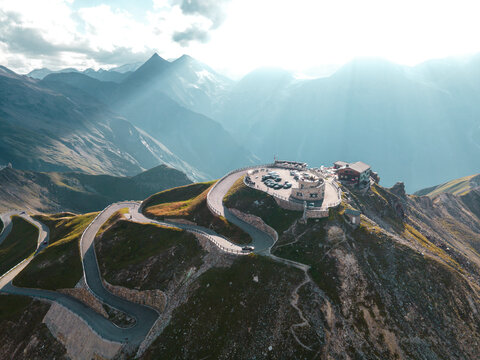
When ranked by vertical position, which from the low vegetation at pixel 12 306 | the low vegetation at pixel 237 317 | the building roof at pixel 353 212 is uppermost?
the building roof at pixel 353 212

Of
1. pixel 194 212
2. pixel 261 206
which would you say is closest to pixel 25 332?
pixel 194 212

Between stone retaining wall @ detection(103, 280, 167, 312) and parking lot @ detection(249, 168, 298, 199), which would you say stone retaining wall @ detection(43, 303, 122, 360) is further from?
parking lot @ detection(249, 168, 298, 199)

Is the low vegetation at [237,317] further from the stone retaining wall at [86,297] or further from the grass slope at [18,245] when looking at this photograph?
the grass slope at [18,245]

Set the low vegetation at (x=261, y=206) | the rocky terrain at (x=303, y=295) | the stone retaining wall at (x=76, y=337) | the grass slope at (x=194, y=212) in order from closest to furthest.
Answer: the rocky terrain at (x=303, y=295) < the stone retaining wall at (x=76, y=337) < the low vegetation at (x=261, y=206) < the grass slope at (x=194, y=212)

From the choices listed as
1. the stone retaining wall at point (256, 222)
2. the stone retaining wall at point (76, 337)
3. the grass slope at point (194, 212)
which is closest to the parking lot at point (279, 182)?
the stone retaining wall at point (256, 222)

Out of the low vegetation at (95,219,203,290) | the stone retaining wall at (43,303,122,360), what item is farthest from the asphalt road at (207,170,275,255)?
the stone retaining wall at (43,303,122,360)
